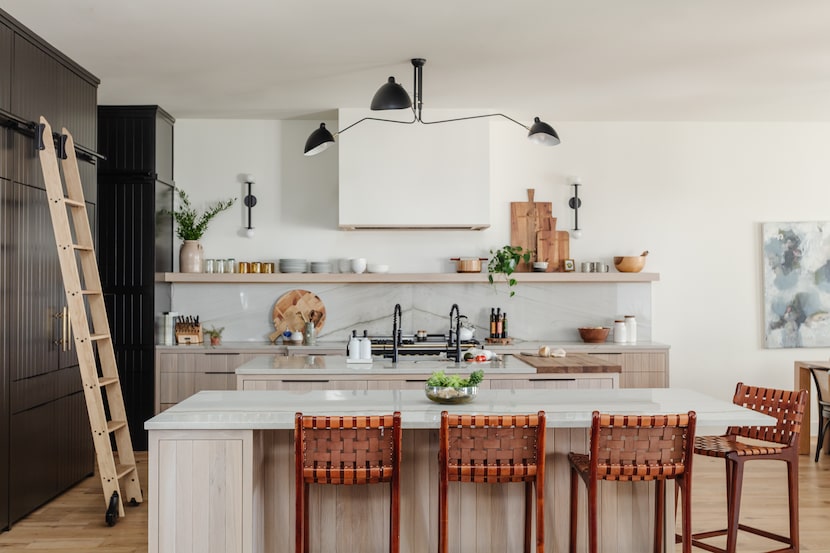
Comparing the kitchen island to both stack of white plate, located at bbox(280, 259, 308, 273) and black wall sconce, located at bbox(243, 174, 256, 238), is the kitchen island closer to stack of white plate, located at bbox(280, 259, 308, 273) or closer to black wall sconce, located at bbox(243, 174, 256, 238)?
stack of white plate, located at bbox(280, 259, 308, 273)

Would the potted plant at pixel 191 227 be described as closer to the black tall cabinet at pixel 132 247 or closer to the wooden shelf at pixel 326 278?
the wooden shelf at pixel 326 278

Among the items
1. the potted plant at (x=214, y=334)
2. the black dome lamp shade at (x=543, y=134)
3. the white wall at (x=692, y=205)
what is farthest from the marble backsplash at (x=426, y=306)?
the black dome lamp shade at (x=543, y=134)

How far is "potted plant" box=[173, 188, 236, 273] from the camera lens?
269 inches

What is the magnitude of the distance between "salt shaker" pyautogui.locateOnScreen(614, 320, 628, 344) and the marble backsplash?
0.76 ft

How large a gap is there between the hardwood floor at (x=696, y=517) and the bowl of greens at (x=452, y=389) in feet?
5.58

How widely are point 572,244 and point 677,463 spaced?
4.31m

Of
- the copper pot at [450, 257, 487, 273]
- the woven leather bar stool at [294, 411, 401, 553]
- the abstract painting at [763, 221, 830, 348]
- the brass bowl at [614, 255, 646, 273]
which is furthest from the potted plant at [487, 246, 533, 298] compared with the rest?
the woven leather bar stool at [294, 411, 401, 553]

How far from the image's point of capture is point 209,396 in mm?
3771

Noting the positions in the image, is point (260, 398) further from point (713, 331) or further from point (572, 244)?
point (713, 331)

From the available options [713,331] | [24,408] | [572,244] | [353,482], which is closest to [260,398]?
[353,482]

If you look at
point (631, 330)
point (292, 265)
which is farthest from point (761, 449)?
point (292, 265)

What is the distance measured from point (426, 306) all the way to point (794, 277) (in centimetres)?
352

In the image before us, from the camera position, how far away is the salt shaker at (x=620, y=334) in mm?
6855

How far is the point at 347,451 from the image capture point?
2988 millimetres
